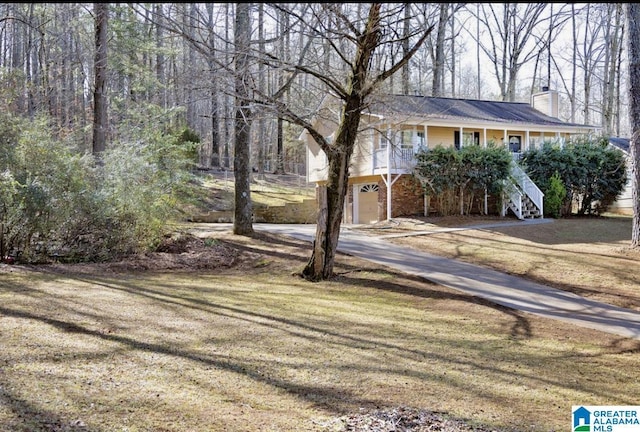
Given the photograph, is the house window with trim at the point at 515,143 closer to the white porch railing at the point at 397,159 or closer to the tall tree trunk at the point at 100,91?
the white porch railing at the point at 397,159

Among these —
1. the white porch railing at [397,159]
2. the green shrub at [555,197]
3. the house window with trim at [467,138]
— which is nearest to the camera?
the white porch railing at [397,159]

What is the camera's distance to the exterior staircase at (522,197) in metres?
20.4

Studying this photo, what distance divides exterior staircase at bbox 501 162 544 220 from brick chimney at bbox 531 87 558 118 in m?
8.77

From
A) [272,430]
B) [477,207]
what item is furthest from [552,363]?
[477,207]

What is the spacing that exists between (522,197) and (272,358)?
1812 centimetres

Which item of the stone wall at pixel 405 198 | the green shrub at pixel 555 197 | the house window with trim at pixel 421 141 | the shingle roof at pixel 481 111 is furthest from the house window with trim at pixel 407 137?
the green shrub at pixel 555 197

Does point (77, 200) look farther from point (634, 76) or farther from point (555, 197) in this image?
point (555, 197)

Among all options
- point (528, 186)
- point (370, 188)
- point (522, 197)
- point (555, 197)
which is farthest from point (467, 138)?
point (370, 188)

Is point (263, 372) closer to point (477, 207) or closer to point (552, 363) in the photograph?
point (552, 363)

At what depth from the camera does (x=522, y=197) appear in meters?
21.0

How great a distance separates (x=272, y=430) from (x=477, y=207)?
A: 19.5 metres

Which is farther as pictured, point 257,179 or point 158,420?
point 257,179

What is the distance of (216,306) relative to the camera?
734cm

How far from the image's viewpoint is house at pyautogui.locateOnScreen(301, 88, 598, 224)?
66.9 ft
